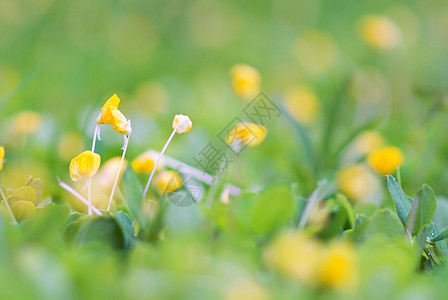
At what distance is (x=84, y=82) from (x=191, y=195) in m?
1.94

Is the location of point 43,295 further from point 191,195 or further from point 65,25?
point 65,25

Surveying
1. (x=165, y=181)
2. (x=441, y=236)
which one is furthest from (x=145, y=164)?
(x=441, y=236)

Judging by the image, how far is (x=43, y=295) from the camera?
519 millimetres

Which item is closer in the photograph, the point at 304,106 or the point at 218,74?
the point at 304,106

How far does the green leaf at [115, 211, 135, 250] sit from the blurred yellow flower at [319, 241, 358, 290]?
0.95ft

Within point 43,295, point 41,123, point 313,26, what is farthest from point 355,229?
point 313,26

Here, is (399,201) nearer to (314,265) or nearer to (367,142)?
(314,265)

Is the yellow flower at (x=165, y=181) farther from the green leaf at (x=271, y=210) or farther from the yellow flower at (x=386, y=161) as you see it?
the yellow flower at (x=386, y=161)

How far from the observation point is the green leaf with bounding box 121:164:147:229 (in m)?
0.79

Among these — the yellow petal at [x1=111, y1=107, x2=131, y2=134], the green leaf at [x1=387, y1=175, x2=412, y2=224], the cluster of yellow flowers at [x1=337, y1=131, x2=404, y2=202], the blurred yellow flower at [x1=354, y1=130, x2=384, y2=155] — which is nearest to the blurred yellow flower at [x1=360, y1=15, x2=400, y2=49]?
the blurred yellow flower at [x1=354, y1=130, x2=384, y2=155]

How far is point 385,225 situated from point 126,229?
0.36 meters

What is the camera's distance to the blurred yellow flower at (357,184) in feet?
3.73

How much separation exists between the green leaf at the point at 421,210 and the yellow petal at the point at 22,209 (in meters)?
0.54

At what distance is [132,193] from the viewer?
0.82m
